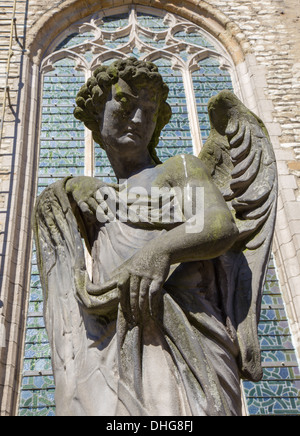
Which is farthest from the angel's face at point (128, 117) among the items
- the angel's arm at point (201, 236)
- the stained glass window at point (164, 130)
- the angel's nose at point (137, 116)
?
the stained glass window at point (164, 130)

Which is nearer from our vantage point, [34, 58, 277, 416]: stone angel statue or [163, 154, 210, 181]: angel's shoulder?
[34, 58, 277, 416]: stone angel statue

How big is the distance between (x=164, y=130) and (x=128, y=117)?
193 inches

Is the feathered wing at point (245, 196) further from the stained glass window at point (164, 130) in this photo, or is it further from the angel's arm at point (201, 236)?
the stained glass window at point (164, 130)

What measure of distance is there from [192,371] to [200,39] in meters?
7.39

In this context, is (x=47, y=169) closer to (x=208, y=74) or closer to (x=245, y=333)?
(x=208, y=74)

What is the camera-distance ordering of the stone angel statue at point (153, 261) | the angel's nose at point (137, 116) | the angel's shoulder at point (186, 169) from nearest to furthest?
1. the stone angel statue at point (153, 261)
2. the angel's shoulder at point (186, 169)
3. the angel's nose at point (137, 116)

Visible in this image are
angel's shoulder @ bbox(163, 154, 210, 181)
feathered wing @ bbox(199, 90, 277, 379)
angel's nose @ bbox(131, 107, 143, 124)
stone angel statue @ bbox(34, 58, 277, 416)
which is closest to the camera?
stone angel statue @ bbox(34, 58, 277, 416)

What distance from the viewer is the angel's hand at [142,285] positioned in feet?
6.01

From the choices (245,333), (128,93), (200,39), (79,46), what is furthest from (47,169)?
(245,333)

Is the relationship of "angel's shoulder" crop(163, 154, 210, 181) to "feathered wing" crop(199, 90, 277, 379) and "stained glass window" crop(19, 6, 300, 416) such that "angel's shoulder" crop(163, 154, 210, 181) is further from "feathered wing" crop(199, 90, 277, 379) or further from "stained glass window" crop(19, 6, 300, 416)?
"stained glass window" crop(19, 6, 300, 416)

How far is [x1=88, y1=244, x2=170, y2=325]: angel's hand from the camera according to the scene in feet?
6.01

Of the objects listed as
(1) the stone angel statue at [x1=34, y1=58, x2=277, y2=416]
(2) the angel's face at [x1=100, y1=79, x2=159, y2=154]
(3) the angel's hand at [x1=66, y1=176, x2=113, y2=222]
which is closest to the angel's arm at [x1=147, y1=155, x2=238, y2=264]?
(1) the stone angel statue at [x1=34, y1=58, x2=277, y2=416]

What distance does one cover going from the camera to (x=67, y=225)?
225 cm

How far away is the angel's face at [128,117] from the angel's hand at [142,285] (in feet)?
2.07
